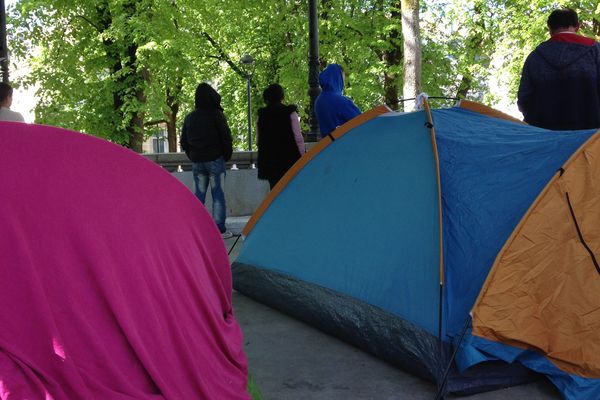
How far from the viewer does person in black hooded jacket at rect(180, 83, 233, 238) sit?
859 centimetres

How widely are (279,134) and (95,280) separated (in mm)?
5066

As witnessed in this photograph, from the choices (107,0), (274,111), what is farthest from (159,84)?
(274,111)

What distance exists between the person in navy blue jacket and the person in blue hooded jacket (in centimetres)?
173

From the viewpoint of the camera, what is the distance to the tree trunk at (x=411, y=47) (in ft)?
42.9

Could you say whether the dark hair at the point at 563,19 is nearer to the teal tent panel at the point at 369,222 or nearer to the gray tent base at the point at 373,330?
the teal tent panel at the point at 369,222

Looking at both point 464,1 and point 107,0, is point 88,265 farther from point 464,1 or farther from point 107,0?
point 464,1

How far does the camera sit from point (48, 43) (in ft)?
62.4

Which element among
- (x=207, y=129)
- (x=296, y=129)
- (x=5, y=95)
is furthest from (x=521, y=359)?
(x=207, y=129)

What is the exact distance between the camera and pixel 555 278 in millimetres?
3656

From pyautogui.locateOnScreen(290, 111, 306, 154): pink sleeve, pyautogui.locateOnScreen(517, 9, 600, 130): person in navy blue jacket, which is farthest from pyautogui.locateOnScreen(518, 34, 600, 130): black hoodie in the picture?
pyautogui.locateOnScreen(290, 111, 306, 154): pink sleeve

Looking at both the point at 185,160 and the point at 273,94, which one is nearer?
the point at 273,94

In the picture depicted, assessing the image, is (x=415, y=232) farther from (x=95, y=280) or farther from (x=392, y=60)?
(x=392, y=60)

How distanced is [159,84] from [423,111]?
685 inches

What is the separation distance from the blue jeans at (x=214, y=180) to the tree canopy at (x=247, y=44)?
29.5 feet
